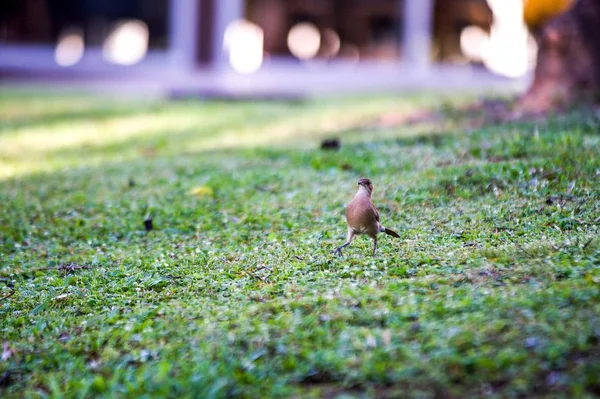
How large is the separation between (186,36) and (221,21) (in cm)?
86

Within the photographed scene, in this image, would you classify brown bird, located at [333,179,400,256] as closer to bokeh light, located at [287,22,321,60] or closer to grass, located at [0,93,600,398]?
grass, located at [0,93,600,398]

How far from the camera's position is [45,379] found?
394 cm

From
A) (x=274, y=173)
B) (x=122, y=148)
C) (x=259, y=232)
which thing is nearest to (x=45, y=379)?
(x=259, y=232)

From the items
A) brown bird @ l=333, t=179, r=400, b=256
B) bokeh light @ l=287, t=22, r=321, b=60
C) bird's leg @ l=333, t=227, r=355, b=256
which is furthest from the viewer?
bokeh light @ l=287, t=22, r=321, b=60

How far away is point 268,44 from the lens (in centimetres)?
1686

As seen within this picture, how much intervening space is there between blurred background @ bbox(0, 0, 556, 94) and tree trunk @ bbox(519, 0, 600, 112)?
6903mm

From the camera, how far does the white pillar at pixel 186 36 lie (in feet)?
53.3

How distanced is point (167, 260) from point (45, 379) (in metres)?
1.65

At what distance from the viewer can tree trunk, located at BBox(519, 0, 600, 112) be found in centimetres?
910

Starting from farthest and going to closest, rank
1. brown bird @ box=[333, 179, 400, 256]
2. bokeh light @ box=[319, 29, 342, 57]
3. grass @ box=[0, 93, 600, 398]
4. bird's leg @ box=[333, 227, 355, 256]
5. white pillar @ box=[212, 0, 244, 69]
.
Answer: bokeh light @ box=[319, 29, 342, 57]
white pillar @ box=[212, 0, 244, 69]
bird's leg @ box=[333, 227, 355, 256]
brown bird @ box=[333, 179, 400, 256]
grass @ box=[0, 93, 600, 398]

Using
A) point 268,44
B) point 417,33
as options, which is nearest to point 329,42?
point 268,44

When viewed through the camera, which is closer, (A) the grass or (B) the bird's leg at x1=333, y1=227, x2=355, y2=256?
(A) the grass

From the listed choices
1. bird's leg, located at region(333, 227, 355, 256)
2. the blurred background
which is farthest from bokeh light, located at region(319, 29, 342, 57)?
bird's leg, located at region(333, 227, 355, 256)

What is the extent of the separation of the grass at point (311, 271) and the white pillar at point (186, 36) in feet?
24.3
